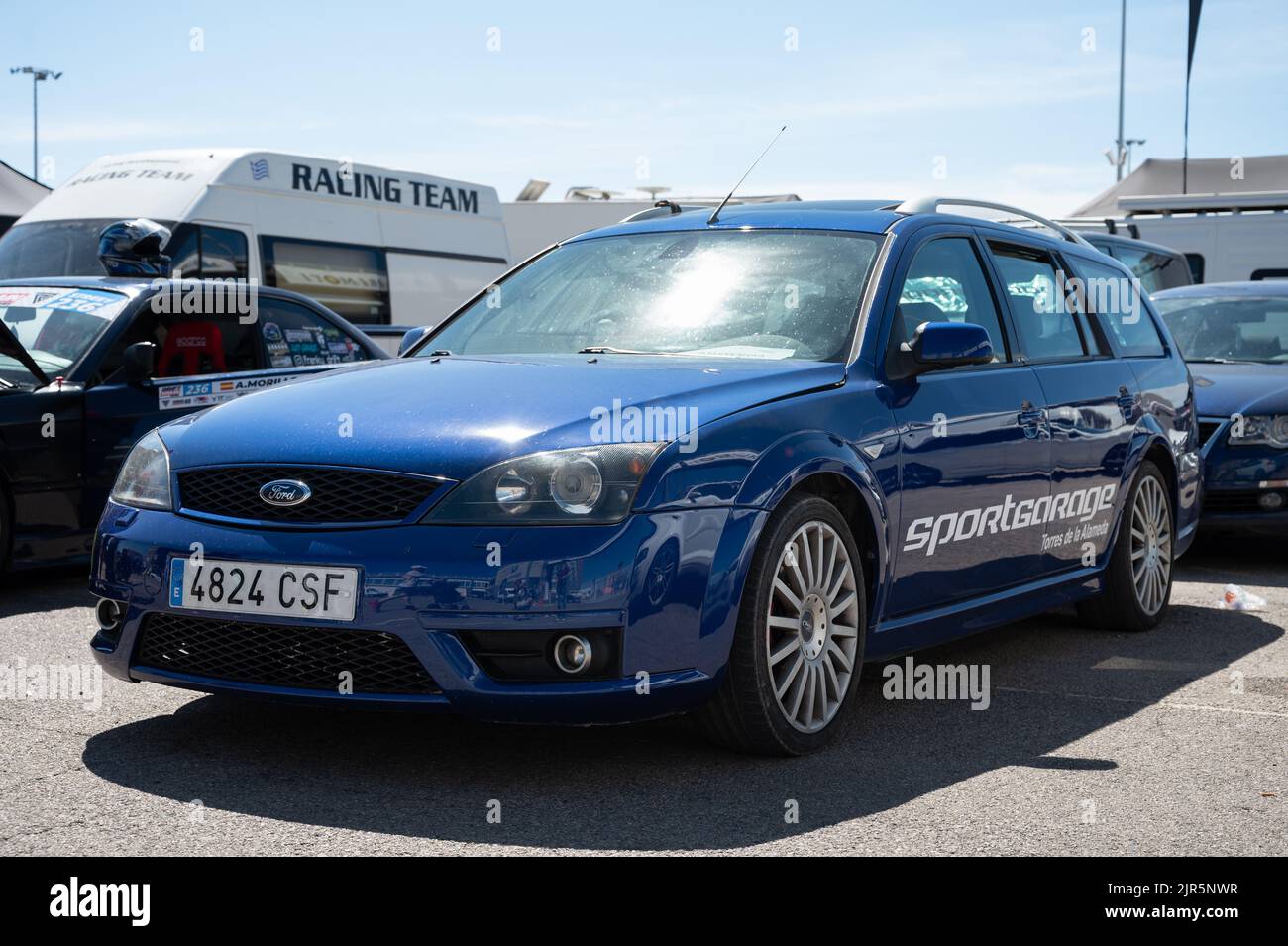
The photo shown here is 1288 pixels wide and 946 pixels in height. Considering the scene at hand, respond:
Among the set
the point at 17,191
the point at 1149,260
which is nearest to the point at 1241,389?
the point at 1149,260

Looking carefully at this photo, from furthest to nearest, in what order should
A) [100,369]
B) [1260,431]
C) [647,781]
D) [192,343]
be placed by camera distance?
[1260,431], [192,343], [100,369], [647,781]

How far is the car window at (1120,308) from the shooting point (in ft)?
23.4

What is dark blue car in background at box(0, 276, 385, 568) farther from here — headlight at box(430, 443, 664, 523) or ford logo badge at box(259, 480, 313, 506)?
headlight at box(430, 443, 664, 523)

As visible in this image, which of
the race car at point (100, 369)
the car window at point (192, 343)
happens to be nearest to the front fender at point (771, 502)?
the race car at point (100, 369)

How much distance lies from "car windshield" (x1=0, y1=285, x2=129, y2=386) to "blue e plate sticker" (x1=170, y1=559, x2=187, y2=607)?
389 cm

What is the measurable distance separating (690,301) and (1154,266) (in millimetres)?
13694

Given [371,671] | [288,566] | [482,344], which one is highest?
[482,344]

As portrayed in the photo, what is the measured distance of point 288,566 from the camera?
4.27 metres

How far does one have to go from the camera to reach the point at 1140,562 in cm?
722

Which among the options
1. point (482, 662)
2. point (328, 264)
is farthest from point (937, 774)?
point (328, 264)

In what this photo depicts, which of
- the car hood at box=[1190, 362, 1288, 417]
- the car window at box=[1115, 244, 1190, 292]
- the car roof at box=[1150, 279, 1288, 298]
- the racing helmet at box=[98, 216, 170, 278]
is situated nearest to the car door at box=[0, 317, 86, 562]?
the racing helmet at box=[98, 216, 170, 278]

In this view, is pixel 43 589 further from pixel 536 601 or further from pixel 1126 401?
pixel 1126 401
